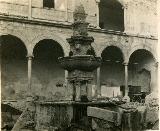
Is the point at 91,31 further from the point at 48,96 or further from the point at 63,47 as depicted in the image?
the point at 48,96

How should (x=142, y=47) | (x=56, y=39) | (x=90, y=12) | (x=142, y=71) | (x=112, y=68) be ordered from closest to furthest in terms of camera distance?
(x=56, y=39), (x=90, y=12), (x=142, y=47), (x=112, y=68), (x=142, y=71)

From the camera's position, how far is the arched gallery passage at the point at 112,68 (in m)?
24.4

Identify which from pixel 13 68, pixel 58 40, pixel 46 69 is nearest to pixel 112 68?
pixel 46 69

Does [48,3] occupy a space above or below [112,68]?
above

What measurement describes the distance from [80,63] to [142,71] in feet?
53.4

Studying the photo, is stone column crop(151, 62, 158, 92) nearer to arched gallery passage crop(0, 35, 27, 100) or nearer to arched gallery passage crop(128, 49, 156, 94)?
arched gallery passage crop(128, 49, 156, 94)

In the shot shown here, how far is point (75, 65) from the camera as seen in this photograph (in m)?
10.1

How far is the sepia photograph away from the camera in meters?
9.48

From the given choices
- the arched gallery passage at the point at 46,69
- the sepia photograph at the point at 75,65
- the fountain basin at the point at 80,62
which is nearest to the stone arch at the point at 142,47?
the sepia photograph at the point at 75,65

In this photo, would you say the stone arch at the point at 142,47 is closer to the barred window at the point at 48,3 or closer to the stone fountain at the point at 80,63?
the barred window at the point at 48,3

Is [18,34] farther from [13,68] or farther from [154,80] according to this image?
[154,80]

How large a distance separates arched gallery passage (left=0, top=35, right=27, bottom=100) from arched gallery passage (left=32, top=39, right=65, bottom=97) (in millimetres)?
758

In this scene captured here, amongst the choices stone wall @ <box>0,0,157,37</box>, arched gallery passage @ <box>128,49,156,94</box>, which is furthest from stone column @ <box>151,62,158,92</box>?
stone wall @ <box>0,0,157,37</box>

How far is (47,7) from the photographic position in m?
20.8
